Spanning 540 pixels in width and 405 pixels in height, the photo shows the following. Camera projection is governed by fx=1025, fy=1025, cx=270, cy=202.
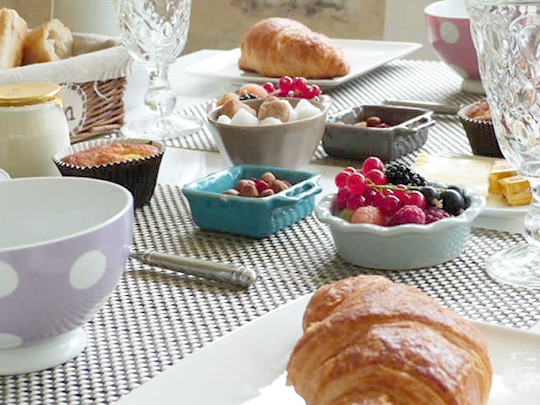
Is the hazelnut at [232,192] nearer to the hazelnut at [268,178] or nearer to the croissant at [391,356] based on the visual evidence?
the hazelnut at [268,178]

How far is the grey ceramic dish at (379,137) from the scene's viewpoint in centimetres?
138

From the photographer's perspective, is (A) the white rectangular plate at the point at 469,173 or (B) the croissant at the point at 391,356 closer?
(B) the croissant at the point at 391,356

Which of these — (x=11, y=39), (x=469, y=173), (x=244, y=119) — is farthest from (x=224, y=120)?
(x=11, y=39)

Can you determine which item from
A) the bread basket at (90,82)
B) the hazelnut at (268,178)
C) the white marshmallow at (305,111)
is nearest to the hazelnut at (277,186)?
the hazelnut at (268,178)

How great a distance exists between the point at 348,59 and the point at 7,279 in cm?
136

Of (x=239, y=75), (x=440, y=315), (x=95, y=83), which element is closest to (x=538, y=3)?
(x=440, y=315)

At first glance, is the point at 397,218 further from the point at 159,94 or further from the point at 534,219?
the point at 159,94

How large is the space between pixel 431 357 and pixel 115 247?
0.29 metres

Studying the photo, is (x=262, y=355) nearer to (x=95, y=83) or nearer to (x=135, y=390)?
(x=135, y=390)

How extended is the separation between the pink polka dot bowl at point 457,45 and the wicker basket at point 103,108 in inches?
23.3

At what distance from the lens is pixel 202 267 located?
101 centimetres

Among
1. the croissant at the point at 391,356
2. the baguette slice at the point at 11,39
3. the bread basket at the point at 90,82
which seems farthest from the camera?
the baguette slice at the point at 11,39

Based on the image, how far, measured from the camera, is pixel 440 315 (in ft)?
2.32

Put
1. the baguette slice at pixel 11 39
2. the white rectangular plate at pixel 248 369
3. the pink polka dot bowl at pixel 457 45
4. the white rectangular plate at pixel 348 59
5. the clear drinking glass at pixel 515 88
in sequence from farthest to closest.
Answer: the white rectangular plate at pixel 348 59 < the pink polka dot bowl at pixel 457 45 < the baguette slice at pixel 11 39 < the clear drinking glass at pixel 515 88 < the white rectangular plate at pixel 248 369
